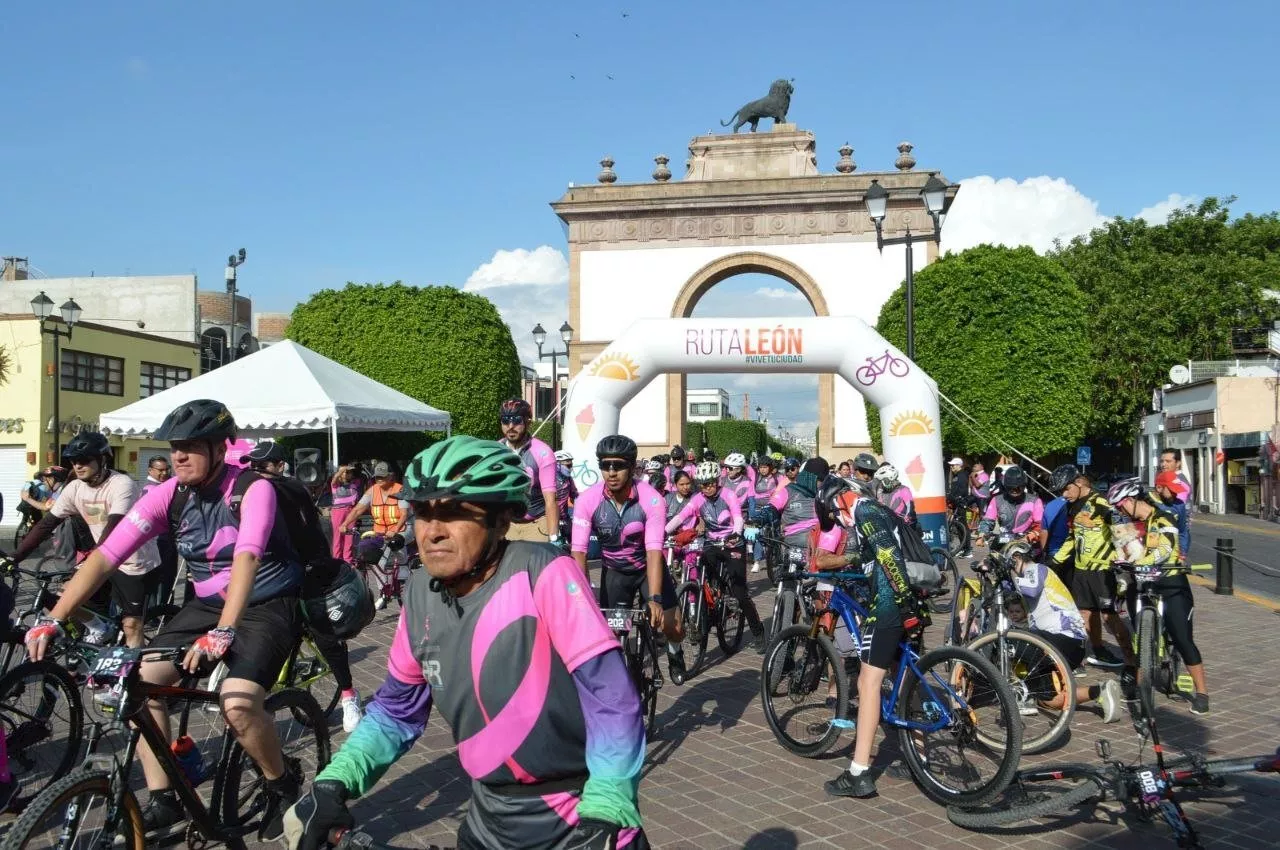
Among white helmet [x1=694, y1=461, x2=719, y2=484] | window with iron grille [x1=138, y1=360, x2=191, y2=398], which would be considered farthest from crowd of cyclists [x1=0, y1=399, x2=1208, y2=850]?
window with iron grille [x1=138, y1=360, x2=191, y2=398]

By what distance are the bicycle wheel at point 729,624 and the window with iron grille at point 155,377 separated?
111 feet

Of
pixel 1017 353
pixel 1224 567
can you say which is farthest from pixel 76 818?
pixel 1017 353

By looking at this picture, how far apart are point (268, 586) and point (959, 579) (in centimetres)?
574

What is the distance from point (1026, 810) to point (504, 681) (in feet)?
11.7

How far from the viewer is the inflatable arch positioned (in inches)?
609

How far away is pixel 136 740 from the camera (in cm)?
367

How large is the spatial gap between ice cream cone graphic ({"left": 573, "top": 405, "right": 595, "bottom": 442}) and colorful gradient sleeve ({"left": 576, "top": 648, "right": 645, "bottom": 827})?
13.9m

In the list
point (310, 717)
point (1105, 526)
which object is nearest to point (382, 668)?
point (310, 717)

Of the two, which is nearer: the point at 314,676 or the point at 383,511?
the point at 314,676

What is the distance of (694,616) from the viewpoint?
922 centimetres

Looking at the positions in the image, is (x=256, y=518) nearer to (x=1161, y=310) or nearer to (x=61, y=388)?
(x=61, y=388)

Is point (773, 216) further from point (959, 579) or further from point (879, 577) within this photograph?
point (879, 577)

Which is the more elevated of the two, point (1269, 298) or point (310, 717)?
point (1269, 298)

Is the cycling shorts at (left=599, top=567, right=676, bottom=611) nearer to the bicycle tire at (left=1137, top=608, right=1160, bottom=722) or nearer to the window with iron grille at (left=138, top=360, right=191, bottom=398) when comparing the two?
the bicycle tire at (left=1137, top=608, right=1160, bottom=722)
